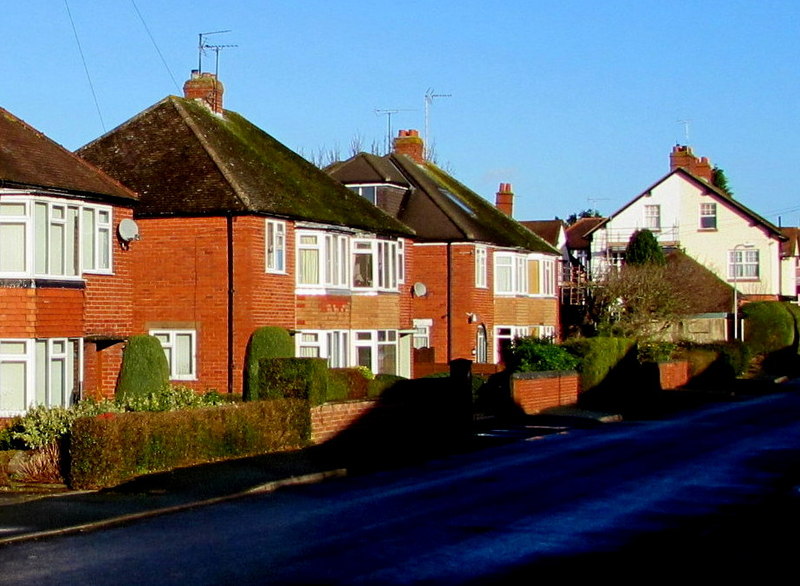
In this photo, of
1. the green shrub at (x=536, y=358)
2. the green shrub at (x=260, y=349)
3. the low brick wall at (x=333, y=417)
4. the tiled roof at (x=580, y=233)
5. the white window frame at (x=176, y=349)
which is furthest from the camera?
the tiled roof at (x=580, y=233)

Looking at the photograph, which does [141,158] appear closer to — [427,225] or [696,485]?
[427,225]

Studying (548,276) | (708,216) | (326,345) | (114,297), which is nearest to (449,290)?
(548,276)

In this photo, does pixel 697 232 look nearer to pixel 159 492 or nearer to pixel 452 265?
pixel 452 265

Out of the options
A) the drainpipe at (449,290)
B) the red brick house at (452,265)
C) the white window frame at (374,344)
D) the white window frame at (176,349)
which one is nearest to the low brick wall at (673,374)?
the red brick house at (452,265)

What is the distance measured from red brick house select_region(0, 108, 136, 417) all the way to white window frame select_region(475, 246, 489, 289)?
21.2 m

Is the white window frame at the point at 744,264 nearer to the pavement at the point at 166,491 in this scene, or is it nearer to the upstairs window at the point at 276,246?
the upstairs window at the point at 276,246

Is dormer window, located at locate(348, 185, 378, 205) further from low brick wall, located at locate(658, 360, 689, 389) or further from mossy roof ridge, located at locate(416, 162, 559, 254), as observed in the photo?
low brick wall, located at locate(658, 360, 689, 389)

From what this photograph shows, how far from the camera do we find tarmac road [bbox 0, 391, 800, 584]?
1254 centimetres

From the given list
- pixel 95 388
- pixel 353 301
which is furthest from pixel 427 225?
pixel 95 388

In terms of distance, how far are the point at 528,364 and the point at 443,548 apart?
2489 centimetres

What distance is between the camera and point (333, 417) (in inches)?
1025

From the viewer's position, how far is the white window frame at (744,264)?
245 feet

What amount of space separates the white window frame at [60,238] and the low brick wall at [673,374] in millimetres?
24254

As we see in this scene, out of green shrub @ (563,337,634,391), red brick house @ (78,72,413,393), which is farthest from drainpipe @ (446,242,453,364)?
Answer: red brick house @ (78,72,413,393)
